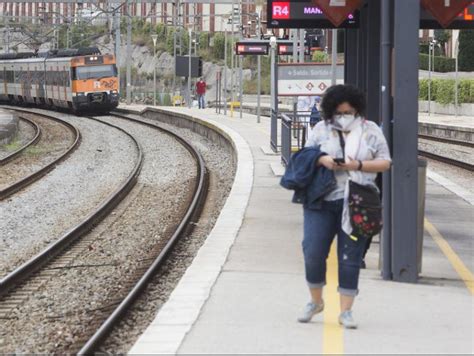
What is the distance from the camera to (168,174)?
24.8 meters

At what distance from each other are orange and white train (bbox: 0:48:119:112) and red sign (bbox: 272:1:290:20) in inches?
1306

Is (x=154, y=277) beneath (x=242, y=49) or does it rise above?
beneath

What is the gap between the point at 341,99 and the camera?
720 centimetres

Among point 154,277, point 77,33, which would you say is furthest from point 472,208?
point 77,33

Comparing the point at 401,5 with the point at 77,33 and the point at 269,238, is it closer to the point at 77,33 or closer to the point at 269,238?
the point at 269,238

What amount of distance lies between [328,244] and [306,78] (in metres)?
16.1

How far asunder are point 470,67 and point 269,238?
6102cm

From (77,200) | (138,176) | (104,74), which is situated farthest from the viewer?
(104,74)

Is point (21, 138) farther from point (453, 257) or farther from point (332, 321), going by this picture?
point (332, 321)

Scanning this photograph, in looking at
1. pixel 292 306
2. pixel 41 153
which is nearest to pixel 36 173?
pixel 41 153

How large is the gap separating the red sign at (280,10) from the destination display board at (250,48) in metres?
21.3

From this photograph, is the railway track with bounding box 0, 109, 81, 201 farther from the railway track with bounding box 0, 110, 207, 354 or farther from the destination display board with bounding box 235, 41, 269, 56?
the destination display board with bounding box 235, 41, 269, 56

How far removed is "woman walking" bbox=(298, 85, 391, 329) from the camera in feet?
23.5

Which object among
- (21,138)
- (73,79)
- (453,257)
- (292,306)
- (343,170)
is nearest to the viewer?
(343,170)
